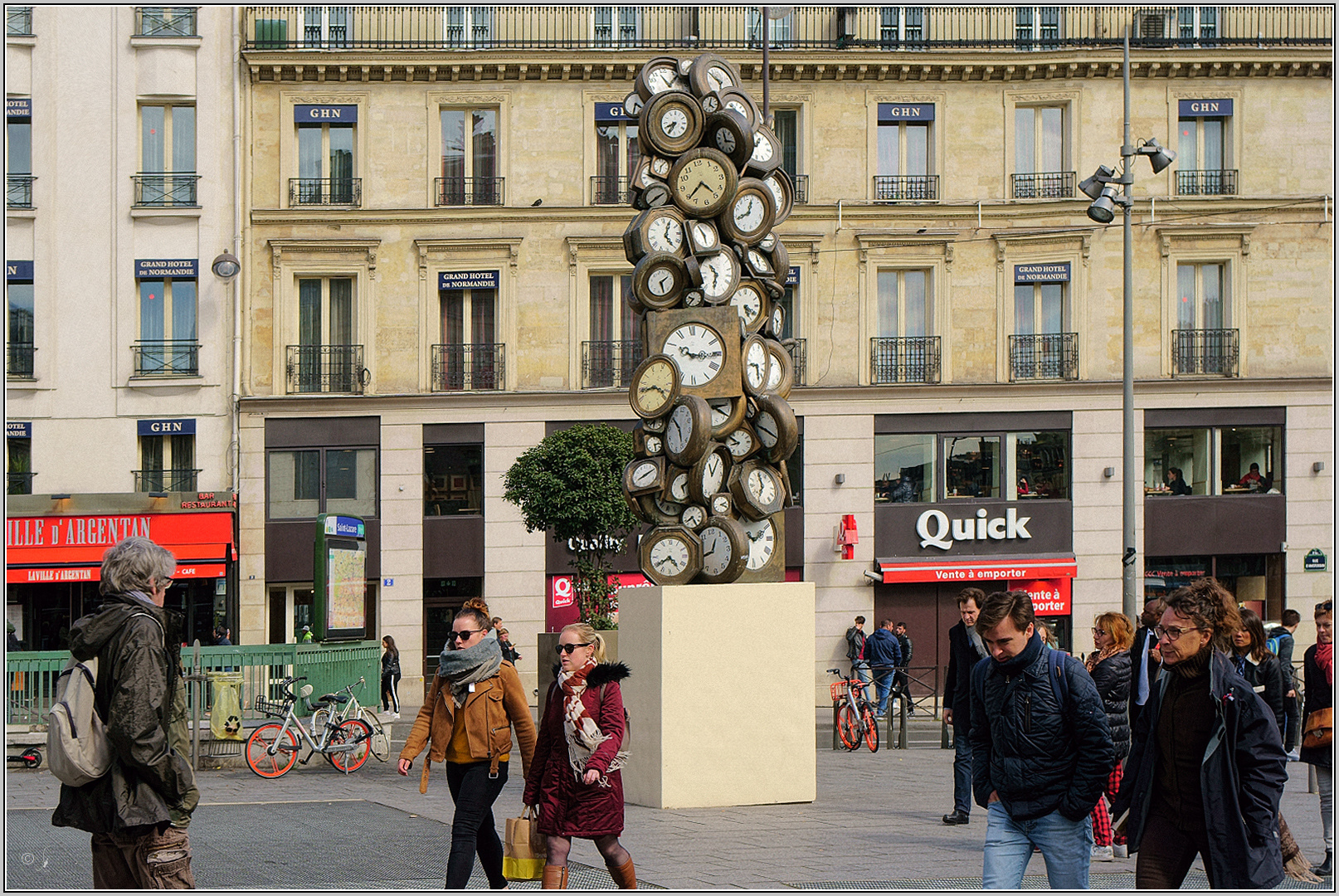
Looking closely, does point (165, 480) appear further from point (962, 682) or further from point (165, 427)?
point (962, 682)

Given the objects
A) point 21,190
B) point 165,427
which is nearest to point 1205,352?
point 165,427

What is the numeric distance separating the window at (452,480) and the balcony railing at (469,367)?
4.36ft

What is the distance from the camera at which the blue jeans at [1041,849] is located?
6598 mm

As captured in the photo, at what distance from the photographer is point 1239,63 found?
33.2 meters

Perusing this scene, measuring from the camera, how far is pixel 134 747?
5.75 m

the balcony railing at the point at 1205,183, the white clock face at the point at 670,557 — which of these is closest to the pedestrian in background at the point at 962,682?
the white clock face at the point at 670,557

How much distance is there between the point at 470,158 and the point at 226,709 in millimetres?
17885

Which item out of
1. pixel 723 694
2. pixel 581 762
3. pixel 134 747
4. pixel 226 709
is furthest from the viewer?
pixel 226 709

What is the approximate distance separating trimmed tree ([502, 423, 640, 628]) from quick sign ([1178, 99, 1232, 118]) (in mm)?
15278

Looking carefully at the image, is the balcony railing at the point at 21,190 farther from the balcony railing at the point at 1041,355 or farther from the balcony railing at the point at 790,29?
the balcony railing at the point at 1041,355

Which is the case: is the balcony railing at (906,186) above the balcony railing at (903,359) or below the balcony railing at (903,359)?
above

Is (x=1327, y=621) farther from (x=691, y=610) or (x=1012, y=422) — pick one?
(x=1012, y=422)

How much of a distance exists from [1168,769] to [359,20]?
30.2m

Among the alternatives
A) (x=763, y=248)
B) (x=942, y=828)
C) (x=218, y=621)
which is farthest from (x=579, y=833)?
(x=218, y=621)
